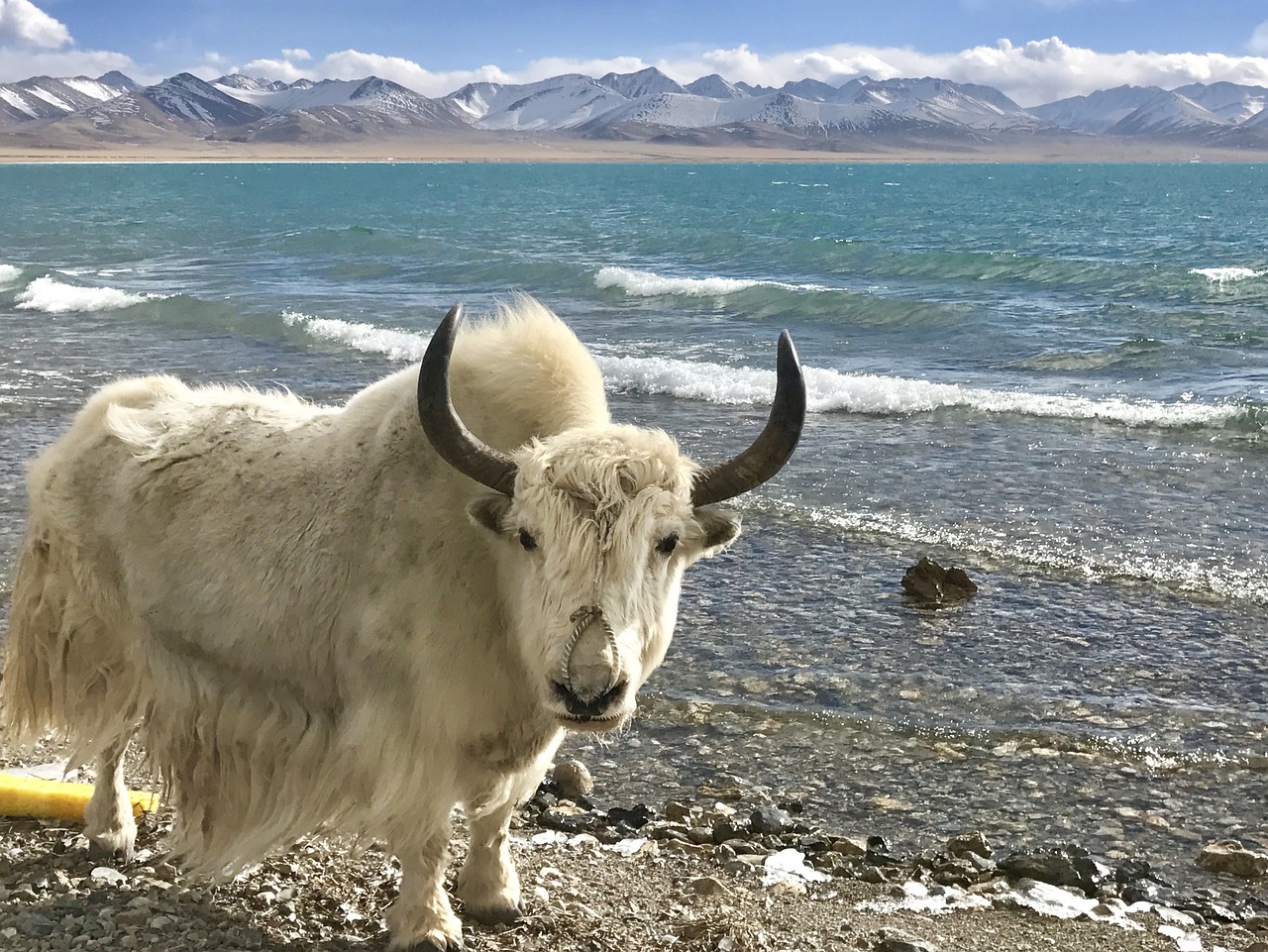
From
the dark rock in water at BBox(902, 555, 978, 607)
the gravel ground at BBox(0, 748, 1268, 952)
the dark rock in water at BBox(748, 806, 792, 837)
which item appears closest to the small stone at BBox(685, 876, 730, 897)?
the gravel ground at BBox(0, 748, 1268, 952)

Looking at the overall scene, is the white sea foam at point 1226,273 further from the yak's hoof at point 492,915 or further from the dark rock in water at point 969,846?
the yak's hoof at point 492,915

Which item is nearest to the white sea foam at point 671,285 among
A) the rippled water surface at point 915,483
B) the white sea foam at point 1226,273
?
the rippled water surface at point 915,483

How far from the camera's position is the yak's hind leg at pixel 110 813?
169 inches

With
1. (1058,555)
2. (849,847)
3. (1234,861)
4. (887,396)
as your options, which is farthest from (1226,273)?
(849,847)

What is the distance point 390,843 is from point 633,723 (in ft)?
6.87

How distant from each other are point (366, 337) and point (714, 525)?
1588cm

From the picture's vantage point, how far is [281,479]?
4027 millimetres

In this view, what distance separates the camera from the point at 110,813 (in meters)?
4.32

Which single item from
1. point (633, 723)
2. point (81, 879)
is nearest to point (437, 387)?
point (81, 879)

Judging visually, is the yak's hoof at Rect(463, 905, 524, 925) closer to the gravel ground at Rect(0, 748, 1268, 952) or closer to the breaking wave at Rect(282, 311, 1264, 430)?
the gravel ground at Rect(0, 748, 1268, 952)

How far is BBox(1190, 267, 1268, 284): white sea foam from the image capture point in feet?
87.9

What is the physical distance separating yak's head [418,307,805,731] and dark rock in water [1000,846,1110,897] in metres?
1.78

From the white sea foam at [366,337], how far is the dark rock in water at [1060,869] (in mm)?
13385

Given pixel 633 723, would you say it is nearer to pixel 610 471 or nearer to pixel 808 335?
pixel 610 471
